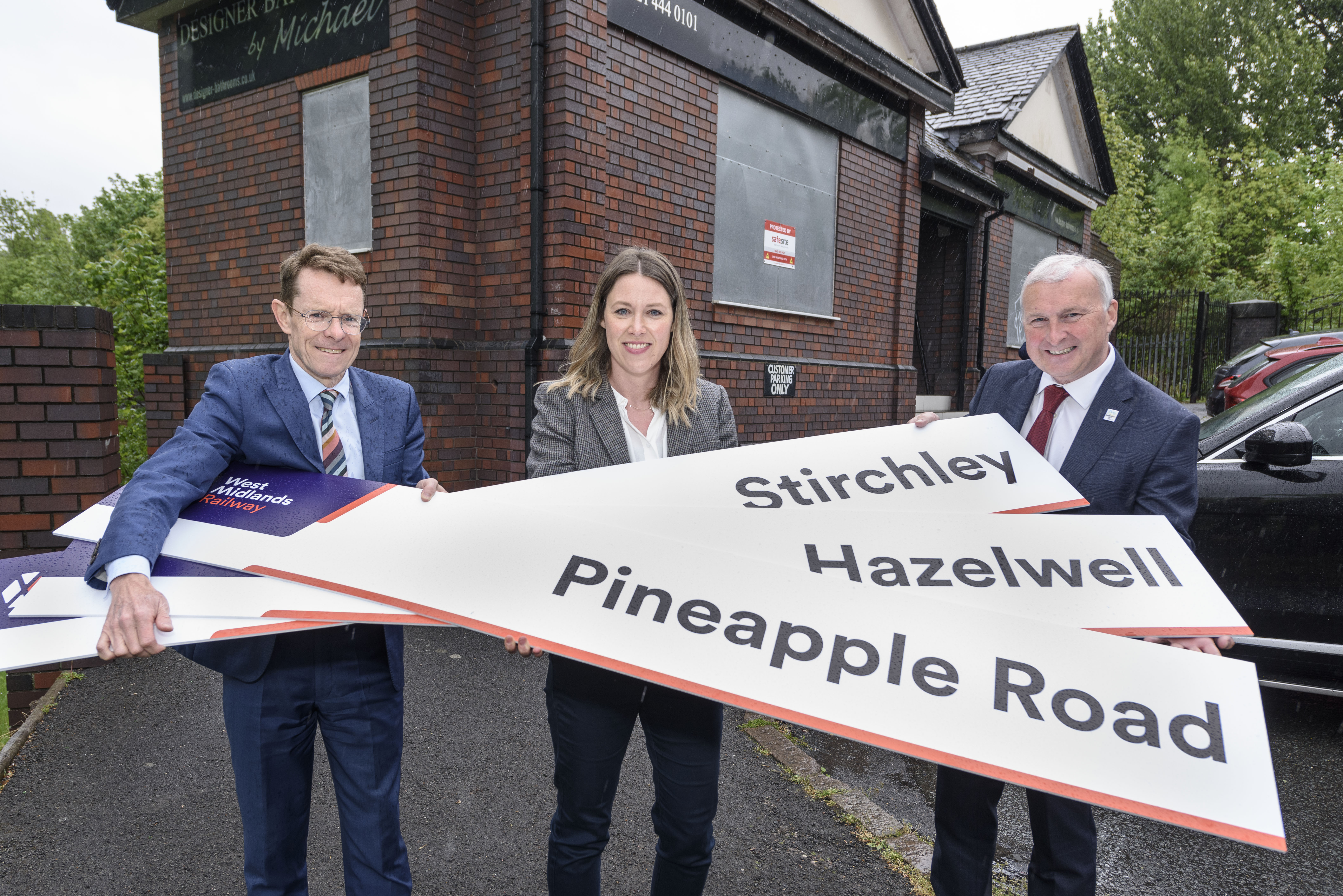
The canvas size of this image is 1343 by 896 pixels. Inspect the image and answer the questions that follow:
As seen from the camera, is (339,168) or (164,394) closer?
(339,168)

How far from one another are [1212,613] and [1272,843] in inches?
22.3

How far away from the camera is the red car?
8.83m

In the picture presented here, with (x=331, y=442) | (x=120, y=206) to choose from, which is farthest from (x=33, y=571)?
(x=120, y=206)

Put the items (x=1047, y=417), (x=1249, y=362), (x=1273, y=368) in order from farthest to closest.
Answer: (x=1249, y=362)
(x=1273, y=368)
(x=1047, y=417)

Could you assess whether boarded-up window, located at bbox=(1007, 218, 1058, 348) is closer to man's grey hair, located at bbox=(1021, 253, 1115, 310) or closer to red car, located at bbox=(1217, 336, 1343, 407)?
red car, located at bbox=(1217, 336, 1343, 407)

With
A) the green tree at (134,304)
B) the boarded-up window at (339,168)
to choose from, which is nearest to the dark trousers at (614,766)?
the boarded-up window at (339,168)

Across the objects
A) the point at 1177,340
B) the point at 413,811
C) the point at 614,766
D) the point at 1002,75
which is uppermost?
the point at 1002,75

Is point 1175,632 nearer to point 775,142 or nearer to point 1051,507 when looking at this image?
point 1051,507

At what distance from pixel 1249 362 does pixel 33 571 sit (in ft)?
42.9

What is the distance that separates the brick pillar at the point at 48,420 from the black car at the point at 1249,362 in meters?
10.5

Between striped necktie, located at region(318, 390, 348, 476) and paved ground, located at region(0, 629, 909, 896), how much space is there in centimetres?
144

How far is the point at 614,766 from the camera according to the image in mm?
1948

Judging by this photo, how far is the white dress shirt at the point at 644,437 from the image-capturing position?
2139mm

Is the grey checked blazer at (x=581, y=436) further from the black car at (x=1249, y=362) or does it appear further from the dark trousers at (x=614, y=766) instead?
the black car at (x=1249, y=362)
